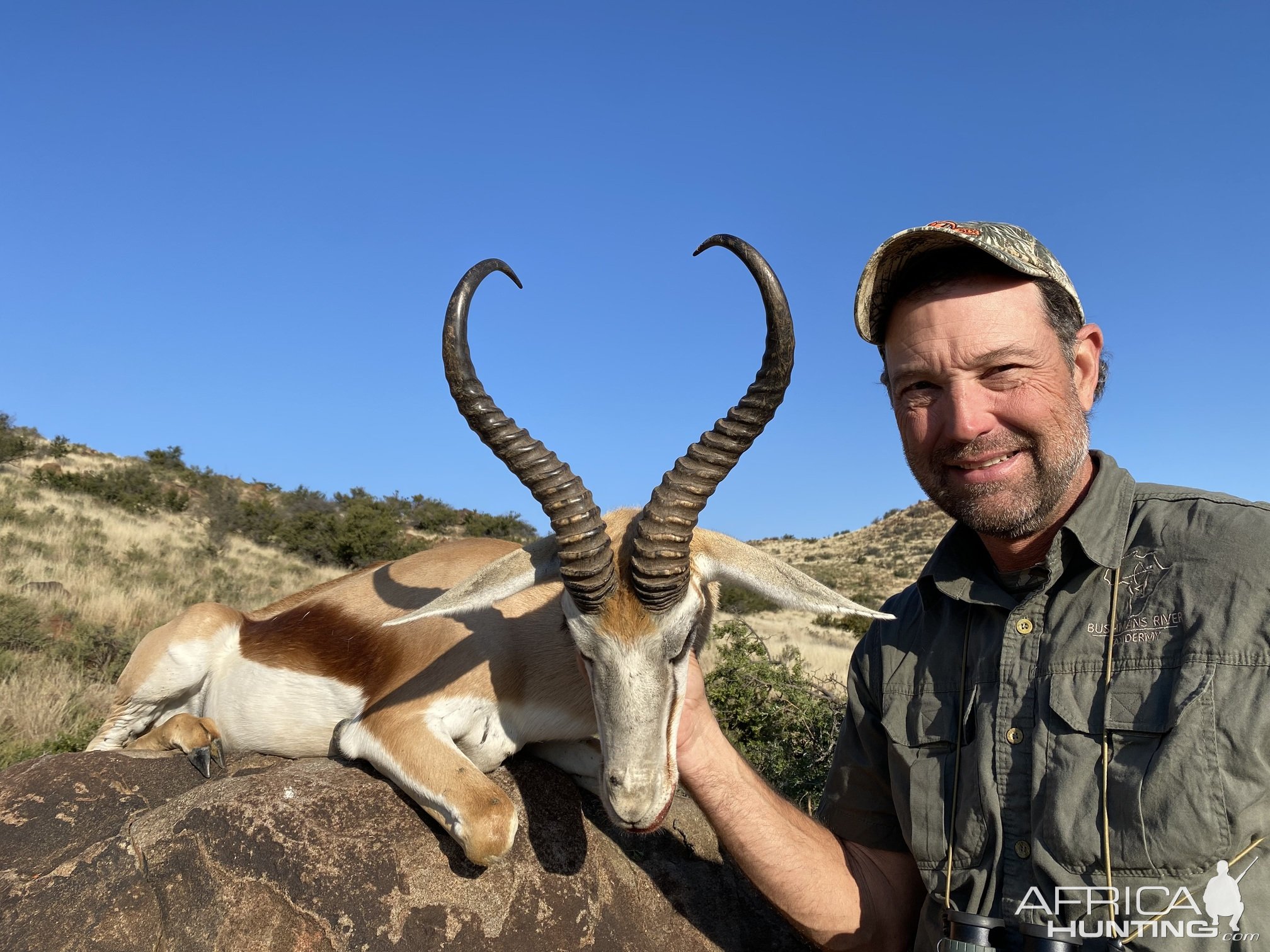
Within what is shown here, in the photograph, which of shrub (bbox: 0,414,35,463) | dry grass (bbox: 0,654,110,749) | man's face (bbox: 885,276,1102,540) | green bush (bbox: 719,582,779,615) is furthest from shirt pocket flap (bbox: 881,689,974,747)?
shrub (bbox: 0,414,35,463)

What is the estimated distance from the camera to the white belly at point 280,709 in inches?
218

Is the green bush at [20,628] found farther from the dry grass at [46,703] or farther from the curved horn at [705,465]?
the curved horn at [705,465]

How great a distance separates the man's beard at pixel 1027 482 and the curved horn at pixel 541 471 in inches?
61.1

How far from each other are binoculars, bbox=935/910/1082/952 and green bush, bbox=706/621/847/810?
3566 mm

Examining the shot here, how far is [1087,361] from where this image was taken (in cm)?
376

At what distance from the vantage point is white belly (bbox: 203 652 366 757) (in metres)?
5.53

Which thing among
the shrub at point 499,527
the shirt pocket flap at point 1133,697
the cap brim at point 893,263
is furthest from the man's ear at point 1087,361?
the shrub at point 499,527

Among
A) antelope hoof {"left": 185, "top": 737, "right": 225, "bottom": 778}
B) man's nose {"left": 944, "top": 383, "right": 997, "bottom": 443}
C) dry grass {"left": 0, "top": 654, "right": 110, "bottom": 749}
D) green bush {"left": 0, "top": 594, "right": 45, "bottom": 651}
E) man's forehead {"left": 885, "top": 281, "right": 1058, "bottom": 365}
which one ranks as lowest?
dry grass {"left": 0, "top": 654, "right": 110, "bottom": 749}

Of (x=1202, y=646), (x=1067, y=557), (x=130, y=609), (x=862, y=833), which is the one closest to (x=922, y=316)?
(x=1067, y=557)

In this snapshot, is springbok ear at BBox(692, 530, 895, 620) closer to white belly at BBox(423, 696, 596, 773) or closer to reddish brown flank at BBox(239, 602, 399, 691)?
white belly at BBox(423, 696, 596, 773)

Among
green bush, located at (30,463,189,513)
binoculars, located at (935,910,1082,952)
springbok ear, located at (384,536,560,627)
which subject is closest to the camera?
binoculars, located at (935,910,1082,952)

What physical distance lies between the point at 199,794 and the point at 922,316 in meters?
3.95

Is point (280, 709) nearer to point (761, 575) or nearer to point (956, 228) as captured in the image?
point (761, 575)

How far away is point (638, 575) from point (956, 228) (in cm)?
195
